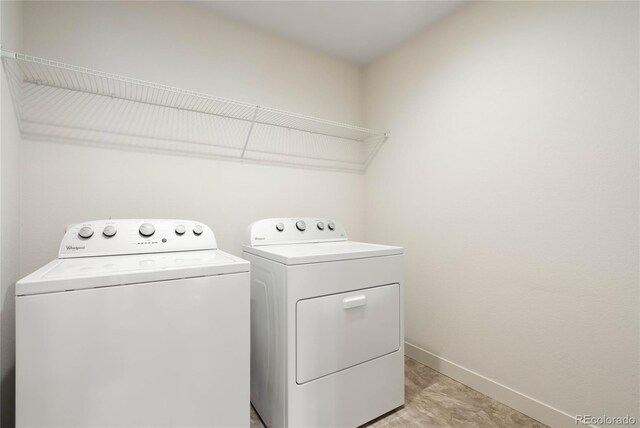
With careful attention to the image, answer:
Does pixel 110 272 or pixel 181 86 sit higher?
pixel 181 86

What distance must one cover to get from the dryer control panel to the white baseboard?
102cm

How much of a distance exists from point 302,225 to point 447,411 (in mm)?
1313

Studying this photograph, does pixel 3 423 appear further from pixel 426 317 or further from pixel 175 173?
pixel 426 317

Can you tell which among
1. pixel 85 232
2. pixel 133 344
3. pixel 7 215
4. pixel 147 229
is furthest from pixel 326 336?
pixel 7 215

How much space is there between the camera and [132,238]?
134cm

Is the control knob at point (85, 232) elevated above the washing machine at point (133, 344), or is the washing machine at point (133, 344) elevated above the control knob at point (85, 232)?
the control knob at point (85, 232)

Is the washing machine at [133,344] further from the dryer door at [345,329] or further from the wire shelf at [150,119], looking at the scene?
the wire shelf at [150,119]

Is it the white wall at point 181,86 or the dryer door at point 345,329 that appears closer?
the dryer door at point 345,329

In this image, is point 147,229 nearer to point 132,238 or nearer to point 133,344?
point 132,238

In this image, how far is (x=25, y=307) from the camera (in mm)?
773

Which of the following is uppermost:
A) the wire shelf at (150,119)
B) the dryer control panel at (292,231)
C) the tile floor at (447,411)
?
the wire shelf at (150,119)

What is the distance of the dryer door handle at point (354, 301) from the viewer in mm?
1316

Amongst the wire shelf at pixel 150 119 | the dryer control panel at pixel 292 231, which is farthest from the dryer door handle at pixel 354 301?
the wire shelf at pixel 150 119

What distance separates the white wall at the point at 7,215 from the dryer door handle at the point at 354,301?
4.40 feet
